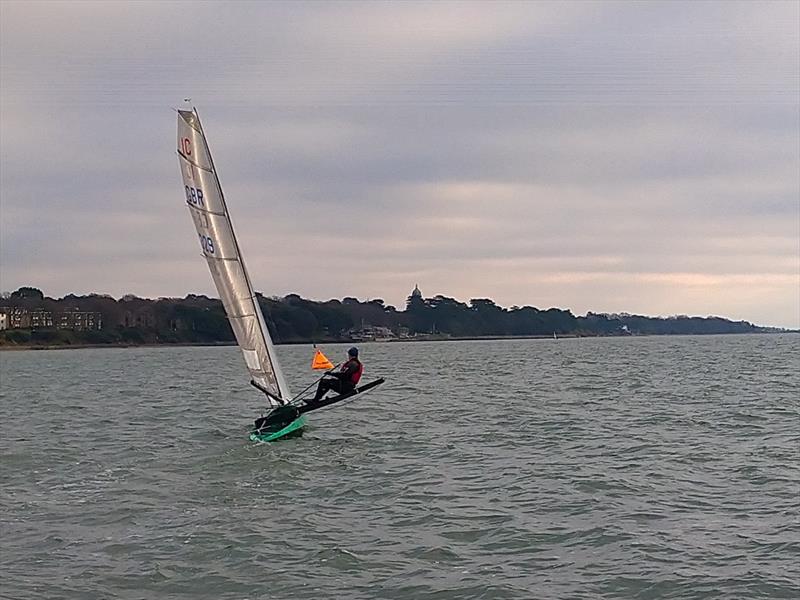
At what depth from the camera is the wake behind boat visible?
2127 cm

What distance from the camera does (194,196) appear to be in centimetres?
2131

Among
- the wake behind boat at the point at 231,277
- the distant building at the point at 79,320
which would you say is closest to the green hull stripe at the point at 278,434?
the wake behind boat at the point at 231,277

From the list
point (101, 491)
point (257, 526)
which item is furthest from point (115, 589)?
point (101, 491)

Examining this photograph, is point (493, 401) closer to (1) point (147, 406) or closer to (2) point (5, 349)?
(1) point (147, 406)

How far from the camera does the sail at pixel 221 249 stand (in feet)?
69.6

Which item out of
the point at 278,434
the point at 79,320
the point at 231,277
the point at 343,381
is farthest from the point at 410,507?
the point at 79,320

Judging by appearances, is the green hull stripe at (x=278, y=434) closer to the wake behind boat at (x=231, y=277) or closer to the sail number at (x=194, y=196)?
the wake behind boat at (x=231, y=277)

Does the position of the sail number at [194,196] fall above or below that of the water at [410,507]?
above

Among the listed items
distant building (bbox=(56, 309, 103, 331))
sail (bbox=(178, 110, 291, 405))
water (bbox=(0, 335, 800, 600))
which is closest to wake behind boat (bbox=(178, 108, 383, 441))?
sail (bbox=(178, 110, 291, 405))

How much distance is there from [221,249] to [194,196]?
126 cm

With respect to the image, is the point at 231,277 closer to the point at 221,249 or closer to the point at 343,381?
the point at 221,249

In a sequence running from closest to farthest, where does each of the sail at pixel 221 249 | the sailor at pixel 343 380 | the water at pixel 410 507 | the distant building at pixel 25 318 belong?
the water at pixel 410 507 < the sail at pixel 221 249 < the sailor at pixel 343 380 < the distant building at pixel 25 318

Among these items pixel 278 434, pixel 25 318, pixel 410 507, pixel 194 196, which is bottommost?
pixel 410 507

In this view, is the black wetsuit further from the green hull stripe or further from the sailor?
the green hull stripe
